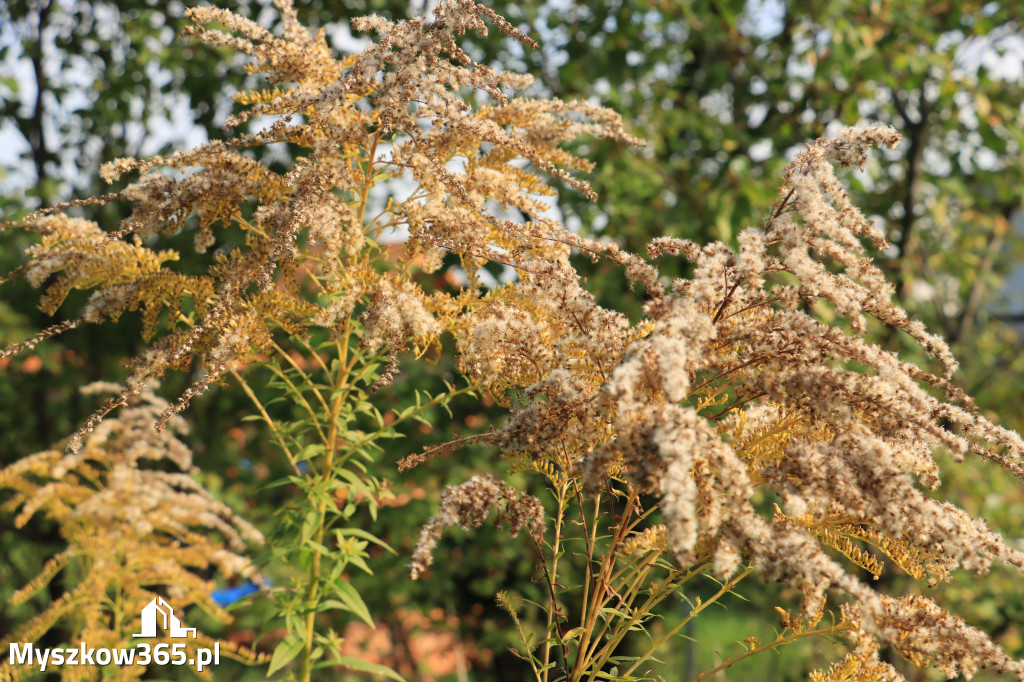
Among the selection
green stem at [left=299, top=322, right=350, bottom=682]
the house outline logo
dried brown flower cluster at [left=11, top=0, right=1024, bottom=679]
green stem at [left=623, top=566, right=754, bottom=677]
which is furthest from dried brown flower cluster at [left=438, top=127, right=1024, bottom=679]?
the house outline logo

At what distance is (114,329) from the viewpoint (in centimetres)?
549

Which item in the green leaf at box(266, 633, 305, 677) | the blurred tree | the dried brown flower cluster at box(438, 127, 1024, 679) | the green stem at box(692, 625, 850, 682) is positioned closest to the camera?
the dried brown flower cluster at box(438, 127, 1024, 679)

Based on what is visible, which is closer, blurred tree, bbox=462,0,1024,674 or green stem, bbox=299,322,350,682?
green stem, bbox=299,322,350,682

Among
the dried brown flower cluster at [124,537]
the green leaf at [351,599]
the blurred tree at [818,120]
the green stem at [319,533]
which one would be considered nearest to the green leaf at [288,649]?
the green stem at [319,533]

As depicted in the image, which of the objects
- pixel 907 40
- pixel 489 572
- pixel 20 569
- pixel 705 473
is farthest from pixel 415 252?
pixel 20 569

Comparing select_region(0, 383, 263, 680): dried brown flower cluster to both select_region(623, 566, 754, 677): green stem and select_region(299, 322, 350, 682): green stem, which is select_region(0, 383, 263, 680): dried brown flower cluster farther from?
select_region(623, 566, 754, 677): green stem

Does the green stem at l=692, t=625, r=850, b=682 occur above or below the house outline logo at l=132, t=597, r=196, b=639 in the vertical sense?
above

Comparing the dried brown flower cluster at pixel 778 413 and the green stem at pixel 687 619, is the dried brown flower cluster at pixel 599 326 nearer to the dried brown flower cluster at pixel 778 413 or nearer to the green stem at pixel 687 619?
the dried brown flower cluster at pixel 778 413

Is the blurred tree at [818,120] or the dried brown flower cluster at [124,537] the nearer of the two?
the dried brown flower cluster at [124,537]

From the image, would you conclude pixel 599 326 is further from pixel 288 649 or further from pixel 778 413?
pixel 288 649

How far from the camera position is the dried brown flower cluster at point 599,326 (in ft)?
4.18

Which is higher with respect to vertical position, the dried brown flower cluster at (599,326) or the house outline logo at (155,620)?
the dried brown flower cluster at (599,326)

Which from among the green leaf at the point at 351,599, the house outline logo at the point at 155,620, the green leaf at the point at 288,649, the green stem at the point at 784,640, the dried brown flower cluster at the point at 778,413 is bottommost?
the house outline logo at the point at 155,620

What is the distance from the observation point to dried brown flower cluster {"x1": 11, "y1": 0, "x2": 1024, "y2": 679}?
1.27 metres
